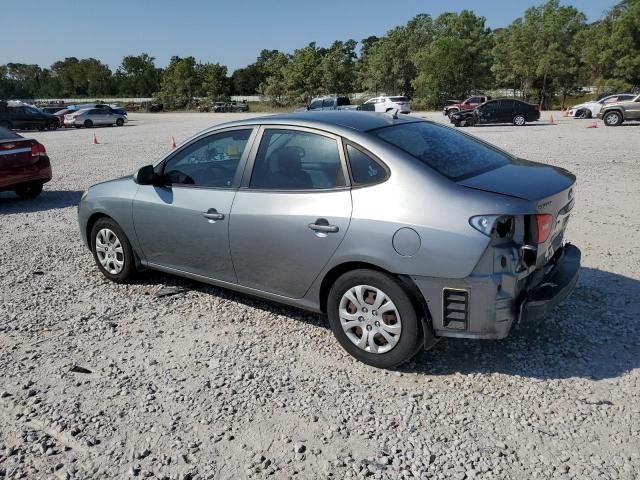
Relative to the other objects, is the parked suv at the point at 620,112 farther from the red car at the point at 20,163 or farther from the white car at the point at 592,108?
the red car at the point at 20,163

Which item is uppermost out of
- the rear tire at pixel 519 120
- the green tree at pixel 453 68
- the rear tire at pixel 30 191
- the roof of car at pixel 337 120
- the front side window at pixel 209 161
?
the green tree at pixel 453 68

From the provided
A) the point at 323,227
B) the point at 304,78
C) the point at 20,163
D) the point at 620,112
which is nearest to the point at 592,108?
the point at 620,112

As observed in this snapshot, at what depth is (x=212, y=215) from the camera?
4.40m

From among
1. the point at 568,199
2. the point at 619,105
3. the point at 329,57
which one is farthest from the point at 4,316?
the point at 329,57

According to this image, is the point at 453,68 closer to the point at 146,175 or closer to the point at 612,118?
the point at 612,118

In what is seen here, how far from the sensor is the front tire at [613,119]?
2555 cm

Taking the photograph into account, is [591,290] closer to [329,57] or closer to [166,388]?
[166,388]

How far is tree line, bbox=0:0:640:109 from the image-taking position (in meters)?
50.8

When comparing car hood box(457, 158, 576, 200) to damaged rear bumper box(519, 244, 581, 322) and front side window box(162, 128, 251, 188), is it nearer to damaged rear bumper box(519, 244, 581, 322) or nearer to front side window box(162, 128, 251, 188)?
damaged rear bumper box(519, 244, 581, 322)

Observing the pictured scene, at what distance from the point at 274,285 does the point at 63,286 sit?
2.76 metres

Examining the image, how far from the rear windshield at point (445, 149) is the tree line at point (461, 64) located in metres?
52.4

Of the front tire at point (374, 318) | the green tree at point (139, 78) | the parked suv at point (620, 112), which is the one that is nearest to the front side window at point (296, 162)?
the front tire at point (374, 318)

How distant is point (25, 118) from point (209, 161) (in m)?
35.4

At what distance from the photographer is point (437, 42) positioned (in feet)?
194
